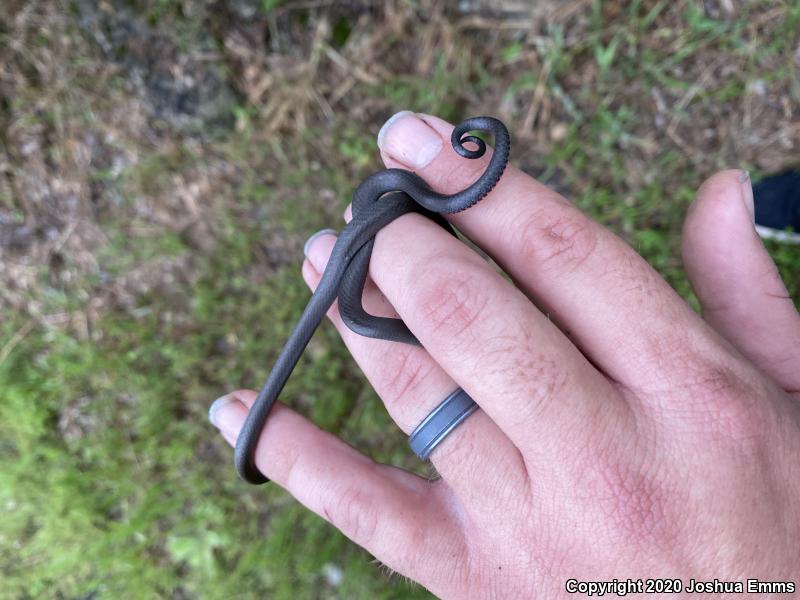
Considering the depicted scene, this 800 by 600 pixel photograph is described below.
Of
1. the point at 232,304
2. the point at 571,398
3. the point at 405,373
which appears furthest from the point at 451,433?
the point at 232,304

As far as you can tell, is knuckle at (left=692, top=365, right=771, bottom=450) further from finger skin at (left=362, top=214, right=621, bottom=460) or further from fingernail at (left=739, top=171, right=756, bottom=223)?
fingernail at (left=739, top=171, right=756, bottom=223)

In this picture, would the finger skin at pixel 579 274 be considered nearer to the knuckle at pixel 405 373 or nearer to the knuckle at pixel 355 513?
the knuckle at pixel 405 373

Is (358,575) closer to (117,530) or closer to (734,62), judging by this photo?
(117,530)

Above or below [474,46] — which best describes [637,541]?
below

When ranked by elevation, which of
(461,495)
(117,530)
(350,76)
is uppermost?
(350,76)

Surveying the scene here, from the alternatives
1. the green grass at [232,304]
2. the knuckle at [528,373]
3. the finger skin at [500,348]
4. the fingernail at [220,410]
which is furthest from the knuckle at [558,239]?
the green grass at [232,304]

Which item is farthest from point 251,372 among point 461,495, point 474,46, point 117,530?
point 474,46

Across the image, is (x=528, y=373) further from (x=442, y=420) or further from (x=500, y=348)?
(x=442, y=420)

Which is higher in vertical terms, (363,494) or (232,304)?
(363,494)
